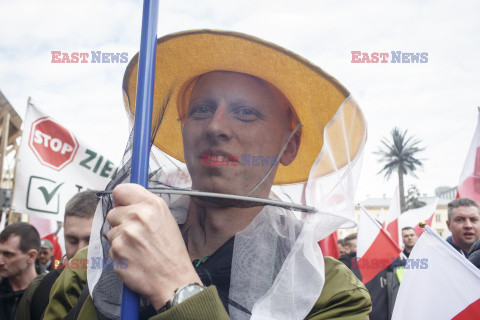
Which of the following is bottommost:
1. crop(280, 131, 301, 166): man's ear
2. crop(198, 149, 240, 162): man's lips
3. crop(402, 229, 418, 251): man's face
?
crop(402, 229, 418, 251): man's face

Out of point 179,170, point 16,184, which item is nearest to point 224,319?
point 179,170

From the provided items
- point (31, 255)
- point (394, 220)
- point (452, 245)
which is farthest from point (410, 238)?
point (31, 255)

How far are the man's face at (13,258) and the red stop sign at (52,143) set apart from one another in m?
1.15

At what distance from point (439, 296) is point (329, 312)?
230 centimetres

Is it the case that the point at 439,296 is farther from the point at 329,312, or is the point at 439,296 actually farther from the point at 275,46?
the point at 275,46

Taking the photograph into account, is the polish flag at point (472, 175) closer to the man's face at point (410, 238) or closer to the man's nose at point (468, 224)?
the man's nose at point (468, 224)

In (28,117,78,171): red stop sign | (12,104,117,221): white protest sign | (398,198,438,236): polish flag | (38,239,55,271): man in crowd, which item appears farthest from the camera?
(398,198,438,236): polish flag

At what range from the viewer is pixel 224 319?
1.05m

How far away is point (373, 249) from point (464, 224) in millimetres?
1516

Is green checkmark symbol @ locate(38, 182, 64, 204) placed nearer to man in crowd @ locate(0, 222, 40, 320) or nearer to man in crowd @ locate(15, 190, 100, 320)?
man in crowd @ locate(0, 222, 40, 320)

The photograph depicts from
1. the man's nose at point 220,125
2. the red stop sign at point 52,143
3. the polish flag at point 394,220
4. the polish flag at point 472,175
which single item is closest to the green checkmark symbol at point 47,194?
the red stop sign at point 52,143

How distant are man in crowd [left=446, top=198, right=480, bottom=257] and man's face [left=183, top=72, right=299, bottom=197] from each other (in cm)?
419

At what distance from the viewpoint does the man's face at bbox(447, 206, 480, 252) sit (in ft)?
16.1

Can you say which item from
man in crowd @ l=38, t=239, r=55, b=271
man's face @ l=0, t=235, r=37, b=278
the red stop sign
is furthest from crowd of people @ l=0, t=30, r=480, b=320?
man in crowd @ l=38, t=239, r=55, b=271
